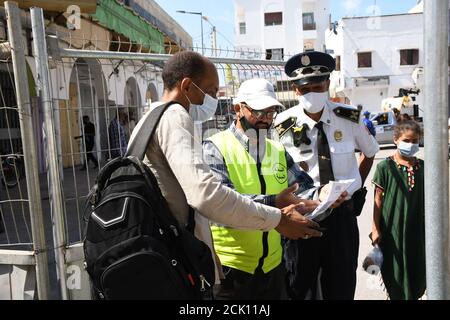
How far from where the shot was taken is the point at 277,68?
12.8 ft

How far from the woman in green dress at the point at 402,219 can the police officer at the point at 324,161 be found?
0.74 ft

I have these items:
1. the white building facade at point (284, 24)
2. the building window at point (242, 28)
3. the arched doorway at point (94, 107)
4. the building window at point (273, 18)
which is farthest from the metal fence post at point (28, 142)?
the building window at point (273, 18)

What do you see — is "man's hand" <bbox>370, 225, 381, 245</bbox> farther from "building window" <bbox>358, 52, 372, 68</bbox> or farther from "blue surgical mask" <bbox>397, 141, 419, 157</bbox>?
"building window" <bbox>358, 52, 372, 68</bbox>

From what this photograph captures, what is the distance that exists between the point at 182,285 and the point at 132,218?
32 centimetres

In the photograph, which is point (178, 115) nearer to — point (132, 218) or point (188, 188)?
point (188, 188)

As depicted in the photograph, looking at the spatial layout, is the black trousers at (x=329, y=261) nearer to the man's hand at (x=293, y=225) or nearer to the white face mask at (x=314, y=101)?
the white face mask at (x=314, y=101)

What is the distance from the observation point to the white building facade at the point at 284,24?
31438 millimetres

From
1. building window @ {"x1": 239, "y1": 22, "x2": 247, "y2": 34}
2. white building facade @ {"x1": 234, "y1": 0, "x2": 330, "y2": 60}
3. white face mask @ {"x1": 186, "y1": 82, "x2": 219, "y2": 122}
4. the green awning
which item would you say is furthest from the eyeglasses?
building window @ {"x1": 239, "y1": 22, "x2": 247, "y2": 34}

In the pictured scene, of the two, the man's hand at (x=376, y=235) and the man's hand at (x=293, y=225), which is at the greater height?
the man's hand at (x=293, y=225)

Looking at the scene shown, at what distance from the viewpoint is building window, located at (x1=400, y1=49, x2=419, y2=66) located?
1164 inches

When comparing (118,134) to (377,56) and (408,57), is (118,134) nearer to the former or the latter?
(377,56)

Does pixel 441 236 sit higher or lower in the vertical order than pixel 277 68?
lower

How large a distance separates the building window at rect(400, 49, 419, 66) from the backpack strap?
103ft
